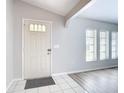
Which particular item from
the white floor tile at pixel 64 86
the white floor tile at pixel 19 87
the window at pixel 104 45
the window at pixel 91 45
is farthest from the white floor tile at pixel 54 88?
the window at pixel 104 45

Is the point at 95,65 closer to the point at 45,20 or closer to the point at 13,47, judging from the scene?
the point at 45,20

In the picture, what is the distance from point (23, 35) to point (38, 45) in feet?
2.19

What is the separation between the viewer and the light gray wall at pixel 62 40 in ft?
10.9

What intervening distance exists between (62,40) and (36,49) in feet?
3.81

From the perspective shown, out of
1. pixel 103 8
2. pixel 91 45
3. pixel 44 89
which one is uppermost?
pixel 103 8

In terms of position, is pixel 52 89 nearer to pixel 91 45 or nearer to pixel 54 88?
pixel 54 88

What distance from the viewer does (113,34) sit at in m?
5.20

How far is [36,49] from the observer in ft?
11.6

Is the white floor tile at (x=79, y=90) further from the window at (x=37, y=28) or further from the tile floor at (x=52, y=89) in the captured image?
the window at (x=37, y=28)

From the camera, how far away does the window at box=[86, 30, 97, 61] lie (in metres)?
4.48

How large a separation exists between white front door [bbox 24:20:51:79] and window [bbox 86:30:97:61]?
195 cm

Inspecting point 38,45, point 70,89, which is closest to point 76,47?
point 38,45

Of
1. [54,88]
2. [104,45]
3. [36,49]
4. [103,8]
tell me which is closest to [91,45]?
[104,45]

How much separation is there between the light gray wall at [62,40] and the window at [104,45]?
434 millimetres
